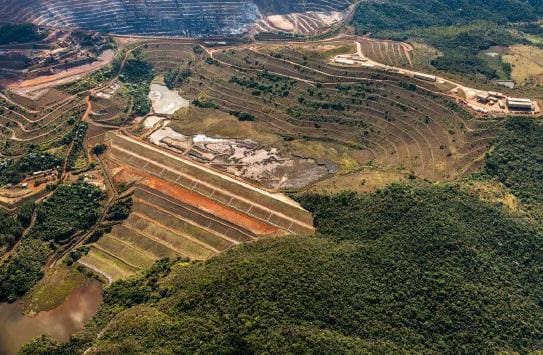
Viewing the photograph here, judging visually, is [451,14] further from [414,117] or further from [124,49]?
[124,49]

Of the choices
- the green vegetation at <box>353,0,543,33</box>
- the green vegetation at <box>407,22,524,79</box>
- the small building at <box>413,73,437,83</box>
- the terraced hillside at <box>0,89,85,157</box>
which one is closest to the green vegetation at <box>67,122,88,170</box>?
the terraced hillside at <box>0,89,85,157</box>

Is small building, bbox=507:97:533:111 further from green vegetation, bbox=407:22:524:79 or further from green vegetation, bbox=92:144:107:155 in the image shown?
green vegetation, bbox=92:144:107:155

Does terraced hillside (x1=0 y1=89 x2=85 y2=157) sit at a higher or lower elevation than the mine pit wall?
higher

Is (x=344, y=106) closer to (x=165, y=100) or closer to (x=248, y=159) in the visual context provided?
(x=248, y=159)

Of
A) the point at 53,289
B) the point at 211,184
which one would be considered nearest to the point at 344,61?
the point at 211,184

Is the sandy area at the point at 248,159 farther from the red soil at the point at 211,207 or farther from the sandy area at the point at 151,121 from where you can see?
the red soil at the point at 211,207

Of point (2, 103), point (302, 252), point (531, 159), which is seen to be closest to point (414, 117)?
point (531, 159)

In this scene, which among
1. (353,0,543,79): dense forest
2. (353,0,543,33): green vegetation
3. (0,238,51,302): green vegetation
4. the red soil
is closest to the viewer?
(0,238,51,302): green vegetation

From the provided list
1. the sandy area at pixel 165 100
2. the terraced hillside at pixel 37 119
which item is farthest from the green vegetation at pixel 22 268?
the sandy area at pixel 165 100
